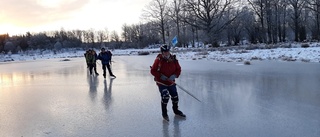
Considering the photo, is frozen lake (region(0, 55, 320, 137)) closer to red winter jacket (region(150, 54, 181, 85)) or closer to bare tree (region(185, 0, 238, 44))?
red winter jacket (region(150, 54, 181, 85))

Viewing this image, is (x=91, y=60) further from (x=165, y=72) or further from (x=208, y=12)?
(x=208, y=12)

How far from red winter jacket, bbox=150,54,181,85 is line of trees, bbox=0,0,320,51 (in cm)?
3634

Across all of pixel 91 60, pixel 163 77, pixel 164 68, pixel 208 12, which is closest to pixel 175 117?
pixel 163 77

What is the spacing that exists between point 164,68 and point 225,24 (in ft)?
131

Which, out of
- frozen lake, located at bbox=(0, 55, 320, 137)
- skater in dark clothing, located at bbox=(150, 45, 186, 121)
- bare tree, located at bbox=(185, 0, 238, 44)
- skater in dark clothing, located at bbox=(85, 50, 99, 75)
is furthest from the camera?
bare tree, located at bbox=(185, 0, 238, 44)

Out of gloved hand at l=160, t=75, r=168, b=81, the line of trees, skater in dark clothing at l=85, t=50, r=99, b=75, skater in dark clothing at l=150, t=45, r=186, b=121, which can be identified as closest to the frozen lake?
skater in dark clothing at l=150, t=45, r=186, b=121

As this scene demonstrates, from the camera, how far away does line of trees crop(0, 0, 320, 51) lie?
4366cm

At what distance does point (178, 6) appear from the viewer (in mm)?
55531

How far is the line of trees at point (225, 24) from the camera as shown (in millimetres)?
43656

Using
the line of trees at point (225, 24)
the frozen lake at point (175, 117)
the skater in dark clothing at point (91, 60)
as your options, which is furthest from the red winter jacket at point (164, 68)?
the line of trees at point (225, 24)

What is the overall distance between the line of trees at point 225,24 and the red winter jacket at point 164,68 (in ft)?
119

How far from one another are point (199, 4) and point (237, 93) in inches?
1422

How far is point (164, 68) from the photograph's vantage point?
5.73 m

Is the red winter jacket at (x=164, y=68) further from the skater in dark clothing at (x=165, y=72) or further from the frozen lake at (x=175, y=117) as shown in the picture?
the frozen lake at (x=175, y=117)
